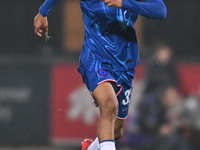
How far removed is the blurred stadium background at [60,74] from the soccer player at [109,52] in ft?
6.63

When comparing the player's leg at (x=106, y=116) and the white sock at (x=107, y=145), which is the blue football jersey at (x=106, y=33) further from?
the white sock at (x=107, y=145)

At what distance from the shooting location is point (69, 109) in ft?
18.4

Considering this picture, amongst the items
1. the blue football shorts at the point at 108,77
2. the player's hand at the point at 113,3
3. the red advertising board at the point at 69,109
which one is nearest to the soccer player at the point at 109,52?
the blue football shorts at the point at 108,77

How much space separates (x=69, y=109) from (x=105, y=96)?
258 centimetres

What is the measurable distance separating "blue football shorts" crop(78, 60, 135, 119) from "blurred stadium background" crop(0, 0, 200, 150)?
195 centimetres

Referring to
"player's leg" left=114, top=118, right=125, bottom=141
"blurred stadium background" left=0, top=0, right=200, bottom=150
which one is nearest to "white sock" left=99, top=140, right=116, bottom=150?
"player's leg" left=114, top=118, right=125, bottom=141

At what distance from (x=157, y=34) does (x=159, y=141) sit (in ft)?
4.49

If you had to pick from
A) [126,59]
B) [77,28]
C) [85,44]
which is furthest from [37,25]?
[77,28]

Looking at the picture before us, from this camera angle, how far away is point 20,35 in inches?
227

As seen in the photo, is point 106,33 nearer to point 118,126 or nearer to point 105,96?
point 105,96

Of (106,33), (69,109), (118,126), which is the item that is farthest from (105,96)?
(69,109)

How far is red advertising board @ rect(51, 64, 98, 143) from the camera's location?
18.3ft

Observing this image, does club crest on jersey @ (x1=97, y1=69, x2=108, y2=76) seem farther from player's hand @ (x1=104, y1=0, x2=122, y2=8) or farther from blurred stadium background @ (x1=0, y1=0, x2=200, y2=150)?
blurred stadium background @ (x1=0, y1=0, x2=200, y2=150)

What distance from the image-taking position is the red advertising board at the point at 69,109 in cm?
557
